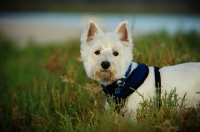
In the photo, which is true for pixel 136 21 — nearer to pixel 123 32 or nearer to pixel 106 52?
pixel 123 32

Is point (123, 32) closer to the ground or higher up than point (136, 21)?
closer to the ground

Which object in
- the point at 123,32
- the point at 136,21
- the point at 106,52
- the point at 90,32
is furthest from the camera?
the point at 136,21

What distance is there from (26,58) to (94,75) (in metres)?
6.47

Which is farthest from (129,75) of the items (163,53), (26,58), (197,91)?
(26,58)

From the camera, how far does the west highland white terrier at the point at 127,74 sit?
4.21m

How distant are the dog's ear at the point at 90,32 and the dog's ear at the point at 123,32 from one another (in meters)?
0.27

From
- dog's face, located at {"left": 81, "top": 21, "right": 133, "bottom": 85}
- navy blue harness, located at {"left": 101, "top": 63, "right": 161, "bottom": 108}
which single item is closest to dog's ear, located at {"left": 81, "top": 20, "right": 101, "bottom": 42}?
dog's face, located at {"left": 81, "top": 21, "right": 133, "bottom": 85}

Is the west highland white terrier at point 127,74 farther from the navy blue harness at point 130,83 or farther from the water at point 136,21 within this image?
the water at point 136,21

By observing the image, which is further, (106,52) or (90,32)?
(90,32)

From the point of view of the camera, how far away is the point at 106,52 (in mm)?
4414

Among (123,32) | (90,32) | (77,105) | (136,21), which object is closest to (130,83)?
(123,32)

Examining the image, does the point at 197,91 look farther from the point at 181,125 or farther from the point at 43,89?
the point at 43,89

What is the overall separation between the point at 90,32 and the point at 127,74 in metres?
0.77

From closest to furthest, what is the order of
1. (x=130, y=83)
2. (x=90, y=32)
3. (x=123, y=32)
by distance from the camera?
(x=130, y=83), (x=123, y=32), (x=90, y=32)
